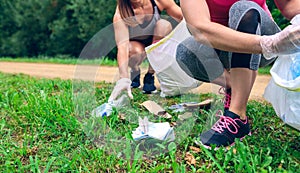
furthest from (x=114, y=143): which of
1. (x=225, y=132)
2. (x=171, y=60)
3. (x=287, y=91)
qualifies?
(x=171, y=60)

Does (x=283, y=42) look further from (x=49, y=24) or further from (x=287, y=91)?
(x=49, y=24)

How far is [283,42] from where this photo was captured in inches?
54.2

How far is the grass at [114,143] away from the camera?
5.13 feet

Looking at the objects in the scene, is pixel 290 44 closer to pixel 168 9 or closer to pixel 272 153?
pixel 272 153

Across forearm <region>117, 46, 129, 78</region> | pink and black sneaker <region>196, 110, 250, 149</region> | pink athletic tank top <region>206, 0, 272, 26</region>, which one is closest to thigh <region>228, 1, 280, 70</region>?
pink athletic tank top <region>206, 0, 272, 26</region>

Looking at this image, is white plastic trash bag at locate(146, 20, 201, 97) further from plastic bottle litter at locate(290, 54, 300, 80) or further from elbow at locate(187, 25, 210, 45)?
plastic bottle litter at locate(290, 54, 300, 80)

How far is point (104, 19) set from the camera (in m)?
10.8

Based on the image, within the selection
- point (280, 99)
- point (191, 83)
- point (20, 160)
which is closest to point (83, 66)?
point (191, 83)

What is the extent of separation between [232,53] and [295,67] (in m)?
0.34

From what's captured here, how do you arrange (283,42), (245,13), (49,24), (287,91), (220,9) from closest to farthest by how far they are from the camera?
1. (283,42)
2. (287,91)
3. (245,13)
4. (220,9)
5. (49,24)

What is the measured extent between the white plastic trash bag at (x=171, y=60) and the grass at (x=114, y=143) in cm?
30

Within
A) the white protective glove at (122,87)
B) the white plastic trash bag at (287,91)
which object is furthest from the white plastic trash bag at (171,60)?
the white plastic trash bag at (287,91)

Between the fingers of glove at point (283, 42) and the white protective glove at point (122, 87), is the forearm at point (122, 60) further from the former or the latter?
the fingers of glove at point (283, 42)

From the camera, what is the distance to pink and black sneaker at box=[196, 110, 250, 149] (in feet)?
5.62
